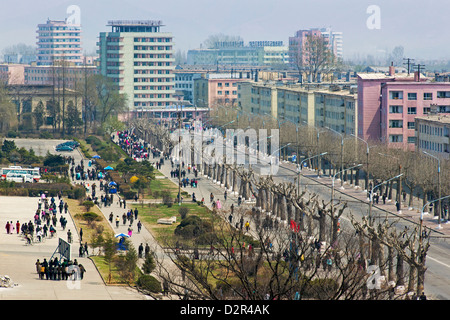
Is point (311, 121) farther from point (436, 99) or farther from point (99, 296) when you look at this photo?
point (99, 296)

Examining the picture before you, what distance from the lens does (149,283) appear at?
4738 cm

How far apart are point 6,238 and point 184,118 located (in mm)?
134391

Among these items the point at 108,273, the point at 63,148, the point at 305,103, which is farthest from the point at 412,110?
the point at 108,273

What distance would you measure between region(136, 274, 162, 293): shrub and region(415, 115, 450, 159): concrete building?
52.0 meters

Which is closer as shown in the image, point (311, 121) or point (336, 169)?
point (336, 169)

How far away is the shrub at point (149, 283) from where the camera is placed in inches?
1828

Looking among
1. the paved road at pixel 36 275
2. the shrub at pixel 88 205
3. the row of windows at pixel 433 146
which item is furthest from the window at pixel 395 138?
the paved road at pixel 36 275

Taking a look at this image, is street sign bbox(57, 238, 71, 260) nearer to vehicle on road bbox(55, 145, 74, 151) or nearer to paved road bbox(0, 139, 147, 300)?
paved road bbox(0, 139, 147, 300)

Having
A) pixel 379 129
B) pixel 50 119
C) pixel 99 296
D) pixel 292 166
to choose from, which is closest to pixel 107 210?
pixel 99 296

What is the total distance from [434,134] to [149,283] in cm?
5946

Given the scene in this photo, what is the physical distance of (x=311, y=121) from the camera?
14575 centimetres

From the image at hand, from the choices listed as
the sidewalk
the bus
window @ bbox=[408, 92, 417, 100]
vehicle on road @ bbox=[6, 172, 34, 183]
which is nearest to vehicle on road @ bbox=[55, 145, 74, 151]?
the bus

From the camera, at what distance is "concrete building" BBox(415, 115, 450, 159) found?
9531cm

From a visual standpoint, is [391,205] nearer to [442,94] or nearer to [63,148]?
[442,94]
